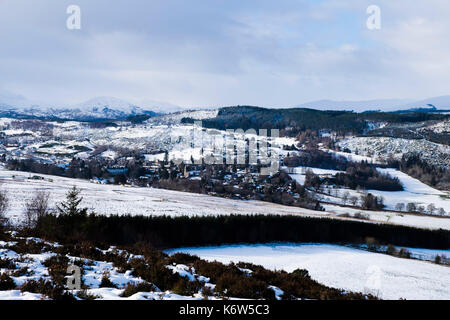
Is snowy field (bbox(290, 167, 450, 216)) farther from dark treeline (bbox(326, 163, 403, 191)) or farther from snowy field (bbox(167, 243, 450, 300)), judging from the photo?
snowy field (bbox(167, 243, 450, 300))

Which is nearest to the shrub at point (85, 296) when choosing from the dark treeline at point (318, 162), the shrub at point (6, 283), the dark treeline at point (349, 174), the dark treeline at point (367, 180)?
the shrub at point (6, 283)

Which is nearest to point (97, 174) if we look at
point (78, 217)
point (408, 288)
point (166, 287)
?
point (78, 217)

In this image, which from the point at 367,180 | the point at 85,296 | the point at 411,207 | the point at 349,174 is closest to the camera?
the point at 85,296

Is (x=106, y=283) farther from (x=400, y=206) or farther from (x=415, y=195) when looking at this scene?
(x=415, y=195)

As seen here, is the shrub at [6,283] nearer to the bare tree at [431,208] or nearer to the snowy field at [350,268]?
the snowy field at [350,268]

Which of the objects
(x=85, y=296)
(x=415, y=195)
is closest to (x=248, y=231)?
(x=85, y=296)
